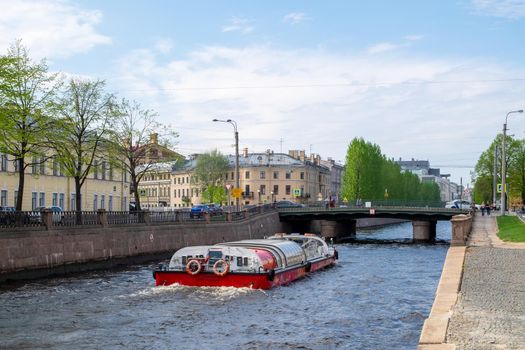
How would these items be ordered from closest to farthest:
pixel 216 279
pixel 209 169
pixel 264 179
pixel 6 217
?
pixel 216 279, pixel 6 217, pixel 209 169, pixel 264 179

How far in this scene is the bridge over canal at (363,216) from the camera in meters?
74.8

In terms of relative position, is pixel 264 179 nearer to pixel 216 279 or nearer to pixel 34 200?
A: pixel 34 200

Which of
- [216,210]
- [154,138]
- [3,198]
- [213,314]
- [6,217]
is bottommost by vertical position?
[213,314]

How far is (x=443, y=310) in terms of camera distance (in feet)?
55.7

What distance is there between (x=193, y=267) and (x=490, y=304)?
A: 14.5m

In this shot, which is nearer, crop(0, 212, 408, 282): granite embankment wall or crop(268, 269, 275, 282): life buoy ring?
crop(268, 269, 275, 282): life buoy ring

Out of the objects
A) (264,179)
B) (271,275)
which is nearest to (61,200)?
(271,275)

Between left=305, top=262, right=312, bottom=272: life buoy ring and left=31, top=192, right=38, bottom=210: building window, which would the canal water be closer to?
left=305, top=262, right=312, bottom=272: life buoy ring

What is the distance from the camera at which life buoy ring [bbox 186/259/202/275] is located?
29672 millimetres

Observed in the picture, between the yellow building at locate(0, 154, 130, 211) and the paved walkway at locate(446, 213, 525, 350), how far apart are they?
34.1 metres

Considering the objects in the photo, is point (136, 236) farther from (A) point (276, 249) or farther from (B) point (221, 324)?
(B) point (221, 324)

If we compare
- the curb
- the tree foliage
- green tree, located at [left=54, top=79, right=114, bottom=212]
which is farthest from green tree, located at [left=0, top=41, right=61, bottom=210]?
the tree foliage

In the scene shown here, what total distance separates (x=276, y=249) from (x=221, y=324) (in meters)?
11.4

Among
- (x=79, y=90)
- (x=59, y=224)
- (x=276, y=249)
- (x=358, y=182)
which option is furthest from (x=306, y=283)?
(x=358, y=182)
